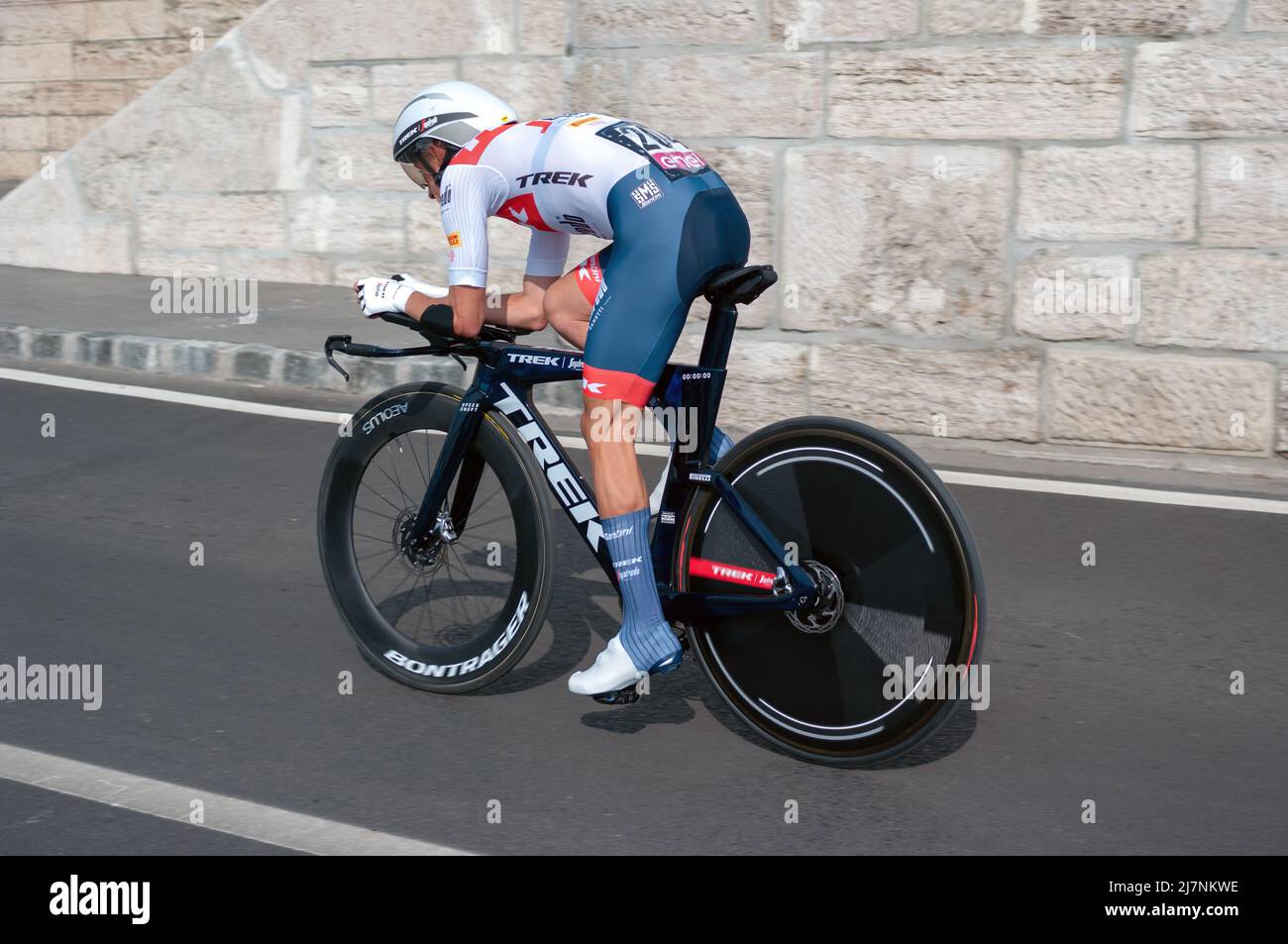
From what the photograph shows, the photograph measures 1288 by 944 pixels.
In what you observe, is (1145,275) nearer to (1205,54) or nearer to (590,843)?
(1205,54)

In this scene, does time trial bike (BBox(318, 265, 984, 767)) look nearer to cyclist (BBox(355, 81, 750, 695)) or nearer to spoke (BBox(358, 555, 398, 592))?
spoke (BBox(358, 555, 398, 592))

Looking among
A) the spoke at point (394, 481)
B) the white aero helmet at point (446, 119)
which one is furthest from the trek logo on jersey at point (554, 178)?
the spoke at point (394, 481)

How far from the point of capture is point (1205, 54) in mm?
7289

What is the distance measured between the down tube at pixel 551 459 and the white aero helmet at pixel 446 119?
0.67 metres

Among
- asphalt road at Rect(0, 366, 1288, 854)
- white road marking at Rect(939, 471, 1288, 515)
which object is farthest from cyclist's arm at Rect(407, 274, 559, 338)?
white road marking at Rect(939, 471, 1288, 515)

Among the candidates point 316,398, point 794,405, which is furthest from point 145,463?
point 794,405

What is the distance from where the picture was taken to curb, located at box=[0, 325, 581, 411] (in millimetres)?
8586

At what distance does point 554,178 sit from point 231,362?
5.45 meters

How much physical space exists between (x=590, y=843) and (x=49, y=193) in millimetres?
9858

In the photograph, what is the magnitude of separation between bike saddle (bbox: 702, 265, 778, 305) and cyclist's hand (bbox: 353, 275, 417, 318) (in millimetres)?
881

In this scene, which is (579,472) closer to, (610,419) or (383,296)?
(610,419)

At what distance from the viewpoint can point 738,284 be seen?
13.3ft

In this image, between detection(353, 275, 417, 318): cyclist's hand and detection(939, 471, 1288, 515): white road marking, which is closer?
detection(353, 275, 417, 318): cyclist's hand
